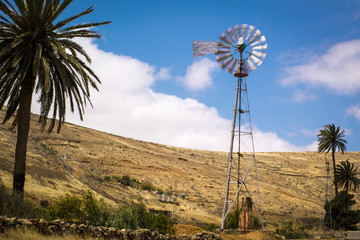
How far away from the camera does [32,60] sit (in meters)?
16.8

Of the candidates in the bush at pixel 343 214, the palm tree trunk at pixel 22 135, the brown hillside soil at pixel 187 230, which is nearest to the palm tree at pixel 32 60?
the palm tree trunk at pixel 22 135

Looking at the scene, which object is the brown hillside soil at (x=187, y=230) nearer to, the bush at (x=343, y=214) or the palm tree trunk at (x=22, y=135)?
the palm tree trunk at (x=22, y=135)

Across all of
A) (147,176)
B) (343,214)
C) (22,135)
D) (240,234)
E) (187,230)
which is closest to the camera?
(22,135)

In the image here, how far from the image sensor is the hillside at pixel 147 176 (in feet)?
108

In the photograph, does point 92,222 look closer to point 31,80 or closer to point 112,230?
point 112,230

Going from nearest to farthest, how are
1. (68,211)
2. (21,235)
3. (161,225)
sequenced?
Result: 1. (21,235)
2. (68,211)
3. (161,225)

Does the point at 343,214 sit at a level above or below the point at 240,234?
above

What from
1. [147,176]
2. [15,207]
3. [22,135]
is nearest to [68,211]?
[15,207]

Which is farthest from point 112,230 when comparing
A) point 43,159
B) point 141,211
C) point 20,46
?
point 43,159

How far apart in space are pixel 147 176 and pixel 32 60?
1801 inches

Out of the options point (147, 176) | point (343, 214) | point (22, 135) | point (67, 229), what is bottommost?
point (343, 214)

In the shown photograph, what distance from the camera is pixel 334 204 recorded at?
160 feet

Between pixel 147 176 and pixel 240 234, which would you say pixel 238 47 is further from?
pixel 147 176

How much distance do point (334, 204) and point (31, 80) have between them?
153ft
